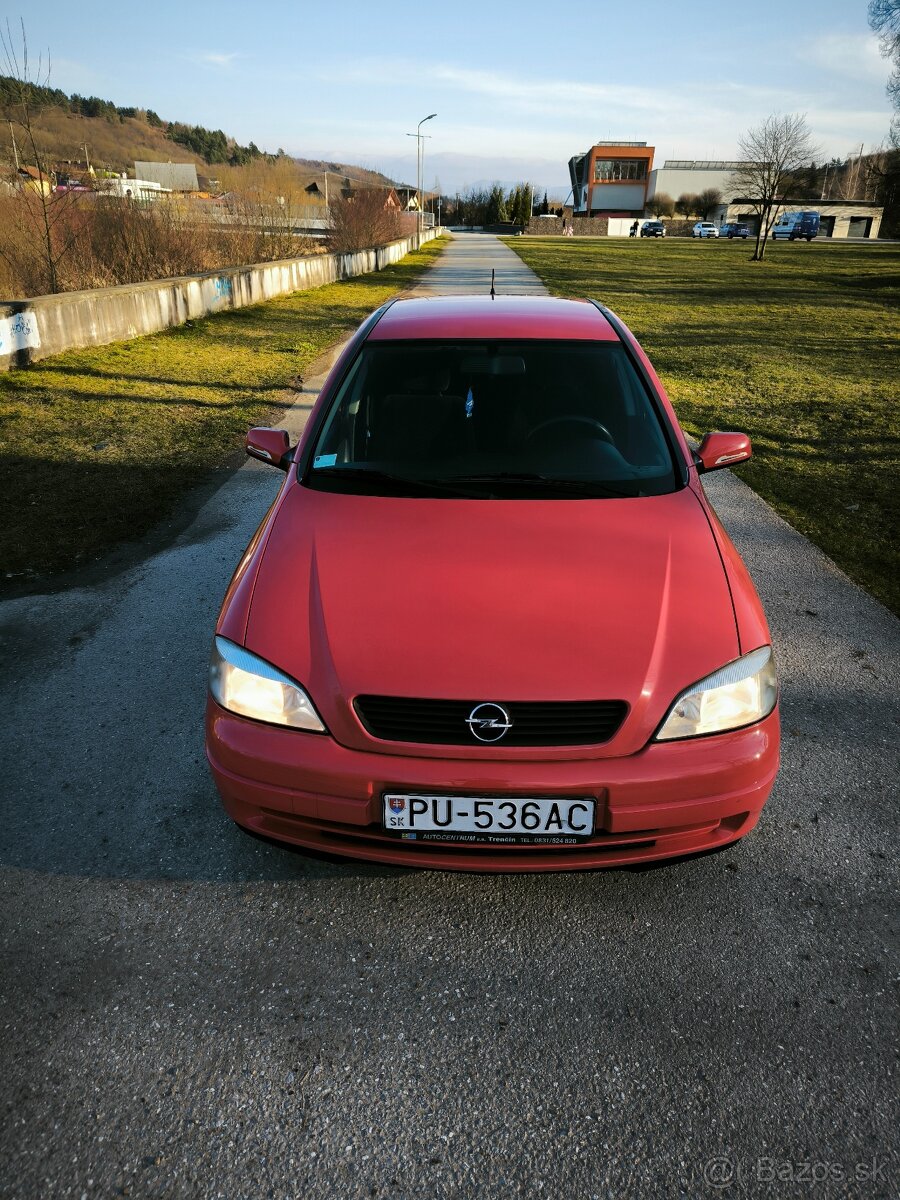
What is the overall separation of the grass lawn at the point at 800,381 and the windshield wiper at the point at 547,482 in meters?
2.60

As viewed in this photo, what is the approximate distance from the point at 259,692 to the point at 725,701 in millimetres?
1315

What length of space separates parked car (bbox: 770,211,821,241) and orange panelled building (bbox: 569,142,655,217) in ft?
151

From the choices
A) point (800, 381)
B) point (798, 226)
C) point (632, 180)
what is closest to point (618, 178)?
point (632, 180)

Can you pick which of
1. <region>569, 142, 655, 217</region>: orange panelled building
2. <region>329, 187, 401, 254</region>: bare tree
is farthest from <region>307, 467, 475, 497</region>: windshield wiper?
<region>569, 142, 655, 217</region>: orange panelled building

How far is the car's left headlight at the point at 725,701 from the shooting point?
2189mm

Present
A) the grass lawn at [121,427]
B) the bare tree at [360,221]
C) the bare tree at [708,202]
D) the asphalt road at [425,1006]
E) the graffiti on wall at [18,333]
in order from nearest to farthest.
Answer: the asphalt road at [425,1006] → the grass lawn at [121,427] → the graffiti on wall at [18,333] → the bare tree at [360,221] → the bare tree at [708,202]

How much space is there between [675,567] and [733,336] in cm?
1476

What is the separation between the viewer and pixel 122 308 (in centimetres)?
1209

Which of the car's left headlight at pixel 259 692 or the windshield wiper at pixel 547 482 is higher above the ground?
the windshield wiper at pixel 547 482

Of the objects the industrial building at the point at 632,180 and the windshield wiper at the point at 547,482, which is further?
the industrial building at the point at 632,180

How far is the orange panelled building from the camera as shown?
111812 millimetres

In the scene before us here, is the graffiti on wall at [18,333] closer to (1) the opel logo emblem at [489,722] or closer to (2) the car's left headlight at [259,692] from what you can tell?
(2) the car's left headlight at [259,692]

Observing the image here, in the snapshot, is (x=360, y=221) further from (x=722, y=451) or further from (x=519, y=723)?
(x=519, y=723)

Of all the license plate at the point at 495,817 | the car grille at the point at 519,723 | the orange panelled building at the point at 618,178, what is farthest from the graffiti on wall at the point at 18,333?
the orange panelled building at the point at 618,178
